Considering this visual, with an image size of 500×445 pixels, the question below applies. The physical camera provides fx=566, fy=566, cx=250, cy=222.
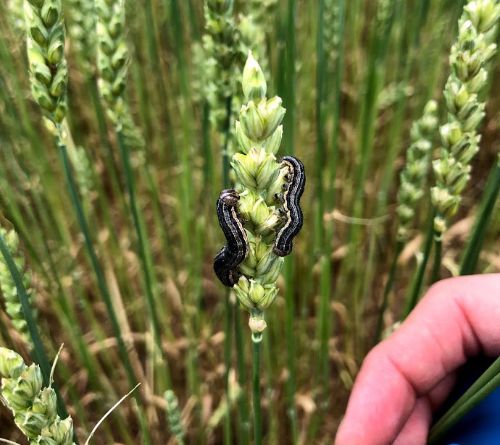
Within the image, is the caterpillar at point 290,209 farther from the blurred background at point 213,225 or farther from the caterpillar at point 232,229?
the blurred background at point 213,225

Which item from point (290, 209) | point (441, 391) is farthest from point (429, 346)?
point (290, 209)

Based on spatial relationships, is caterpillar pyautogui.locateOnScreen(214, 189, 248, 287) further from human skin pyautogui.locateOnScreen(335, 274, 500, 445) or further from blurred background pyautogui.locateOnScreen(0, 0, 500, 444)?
human skin pyautogui.locateOnScreen(335, 274, 500, 445)

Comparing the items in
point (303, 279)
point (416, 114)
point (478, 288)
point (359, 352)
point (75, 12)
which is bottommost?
point (359, 352)

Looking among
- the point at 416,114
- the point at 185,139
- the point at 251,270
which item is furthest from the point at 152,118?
the point at 251,270

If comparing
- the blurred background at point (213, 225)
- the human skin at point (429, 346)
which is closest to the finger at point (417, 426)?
the human skin at point (429, 346)

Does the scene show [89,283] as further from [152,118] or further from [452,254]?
Result: [452,254]

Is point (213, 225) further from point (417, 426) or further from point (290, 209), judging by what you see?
point (290, 209)
